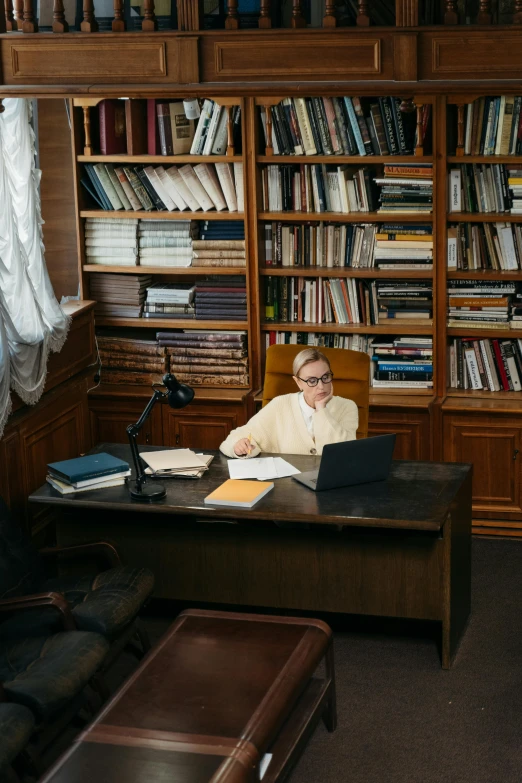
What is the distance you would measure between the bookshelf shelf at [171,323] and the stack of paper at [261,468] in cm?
142

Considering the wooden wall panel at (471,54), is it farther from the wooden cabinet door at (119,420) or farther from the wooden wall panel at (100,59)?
the wooden cabinet door at (119,420)

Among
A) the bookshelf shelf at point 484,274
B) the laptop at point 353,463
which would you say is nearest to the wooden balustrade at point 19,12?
the laptop at point 353,463

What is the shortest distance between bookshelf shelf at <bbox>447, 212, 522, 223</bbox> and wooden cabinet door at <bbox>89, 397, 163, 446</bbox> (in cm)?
189

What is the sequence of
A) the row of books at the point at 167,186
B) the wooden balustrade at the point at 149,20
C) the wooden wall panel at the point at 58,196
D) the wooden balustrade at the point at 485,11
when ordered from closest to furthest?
the wooden balustrade at the point at 485,11 → the wooden balustrade at the point at 149,20 → the row of books at the point at 167,186 → the wooden wall panel at the point at 58,196

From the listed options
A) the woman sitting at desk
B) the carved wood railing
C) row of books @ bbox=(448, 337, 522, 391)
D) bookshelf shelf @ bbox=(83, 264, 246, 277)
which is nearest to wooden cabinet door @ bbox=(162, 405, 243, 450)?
bookshelf shelf @ bbox=(83, 264, 246, 277)

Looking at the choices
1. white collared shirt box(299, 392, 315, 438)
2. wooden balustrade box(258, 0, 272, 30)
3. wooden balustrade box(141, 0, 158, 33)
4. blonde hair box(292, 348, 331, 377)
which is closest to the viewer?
wooden balustrade box(258, 0, 272, 30)

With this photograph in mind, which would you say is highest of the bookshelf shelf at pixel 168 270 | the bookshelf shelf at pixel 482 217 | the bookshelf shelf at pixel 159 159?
the bookshelf shelf at pixel 159 159

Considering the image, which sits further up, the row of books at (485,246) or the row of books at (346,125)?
the row of books at (346,125)

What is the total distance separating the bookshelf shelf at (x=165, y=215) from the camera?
5.96m

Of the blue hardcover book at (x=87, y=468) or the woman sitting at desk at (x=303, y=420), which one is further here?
the woman sitting at desk at (x=303, y=420)

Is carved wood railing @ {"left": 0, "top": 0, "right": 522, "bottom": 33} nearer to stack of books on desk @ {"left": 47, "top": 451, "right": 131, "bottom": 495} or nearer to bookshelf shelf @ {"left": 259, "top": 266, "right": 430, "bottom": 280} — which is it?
bookshelf shelf @ {"left": 259, "top": 266, "right": 430, "bottom": 280}

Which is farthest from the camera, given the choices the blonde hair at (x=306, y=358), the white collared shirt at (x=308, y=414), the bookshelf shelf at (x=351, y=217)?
the bookshelf shelf at (x=351, y=217)

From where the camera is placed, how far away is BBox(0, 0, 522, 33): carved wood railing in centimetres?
431

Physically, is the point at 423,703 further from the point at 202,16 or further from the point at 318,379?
the point at 202,16
